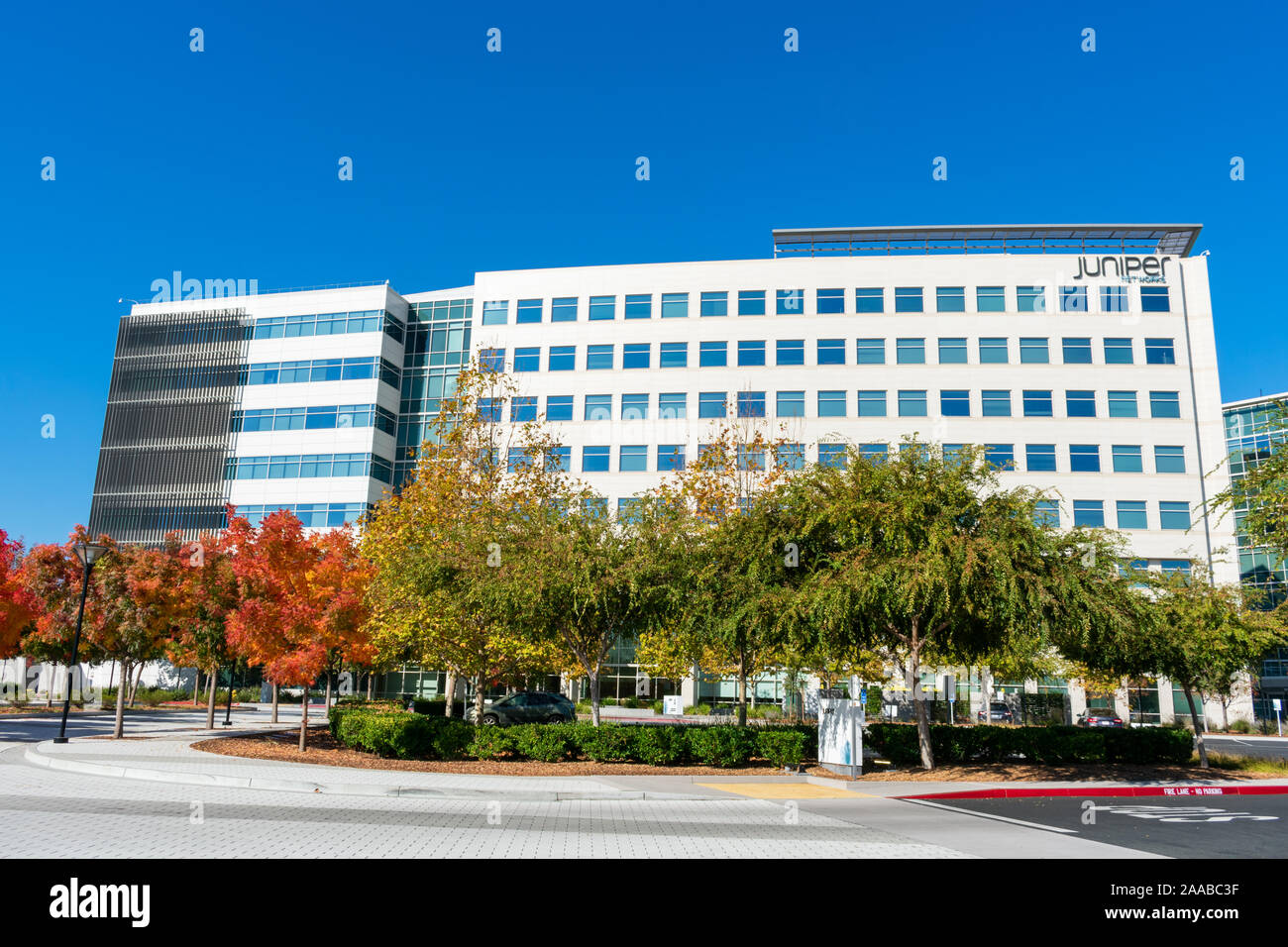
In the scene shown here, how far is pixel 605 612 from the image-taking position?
21219 mm

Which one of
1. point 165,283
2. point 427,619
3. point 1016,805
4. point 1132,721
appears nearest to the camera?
point 1016,805

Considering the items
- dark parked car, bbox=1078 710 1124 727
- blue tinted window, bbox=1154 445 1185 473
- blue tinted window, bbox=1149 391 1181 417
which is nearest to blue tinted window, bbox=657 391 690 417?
dark parked car, bbox=1078 710 1124 727

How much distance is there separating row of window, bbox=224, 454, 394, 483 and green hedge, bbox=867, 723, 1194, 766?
44.1 m

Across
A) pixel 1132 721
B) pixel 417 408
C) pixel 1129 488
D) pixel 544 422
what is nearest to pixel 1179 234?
pixel 1129 488

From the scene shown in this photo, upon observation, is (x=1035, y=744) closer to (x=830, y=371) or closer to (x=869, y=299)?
(x=830, y=371)

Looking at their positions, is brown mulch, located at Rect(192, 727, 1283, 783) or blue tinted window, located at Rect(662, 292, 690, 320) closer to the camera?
brown mulch, located at Rect(192, 727, 1283, 783)

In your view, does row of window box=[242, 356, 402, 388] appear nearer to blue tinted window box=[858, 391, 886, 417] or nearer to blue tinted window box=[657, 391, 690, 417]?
blue tinted window box=[657, 391, 690, 417]

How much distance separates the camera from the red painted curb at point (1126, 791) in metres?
17.0

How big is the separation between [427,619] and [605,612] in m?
5.30

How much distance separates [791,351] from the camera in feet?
178

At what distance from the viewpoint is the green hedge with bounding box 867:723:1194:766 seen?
22469mm

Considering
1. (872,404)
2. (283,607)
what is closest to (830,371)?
(872,404)

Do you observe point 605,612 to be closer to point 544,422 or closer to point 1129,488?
point 544,422

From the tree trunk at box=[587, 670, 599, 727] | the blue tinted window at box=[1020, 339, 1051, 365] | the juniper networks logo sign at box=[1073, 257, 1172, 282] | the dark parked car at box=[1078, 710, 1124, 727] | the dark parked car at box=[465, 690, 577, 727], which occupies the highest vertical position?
the juniper networks logo sign at box=[1073, 257, 1172, 282]
